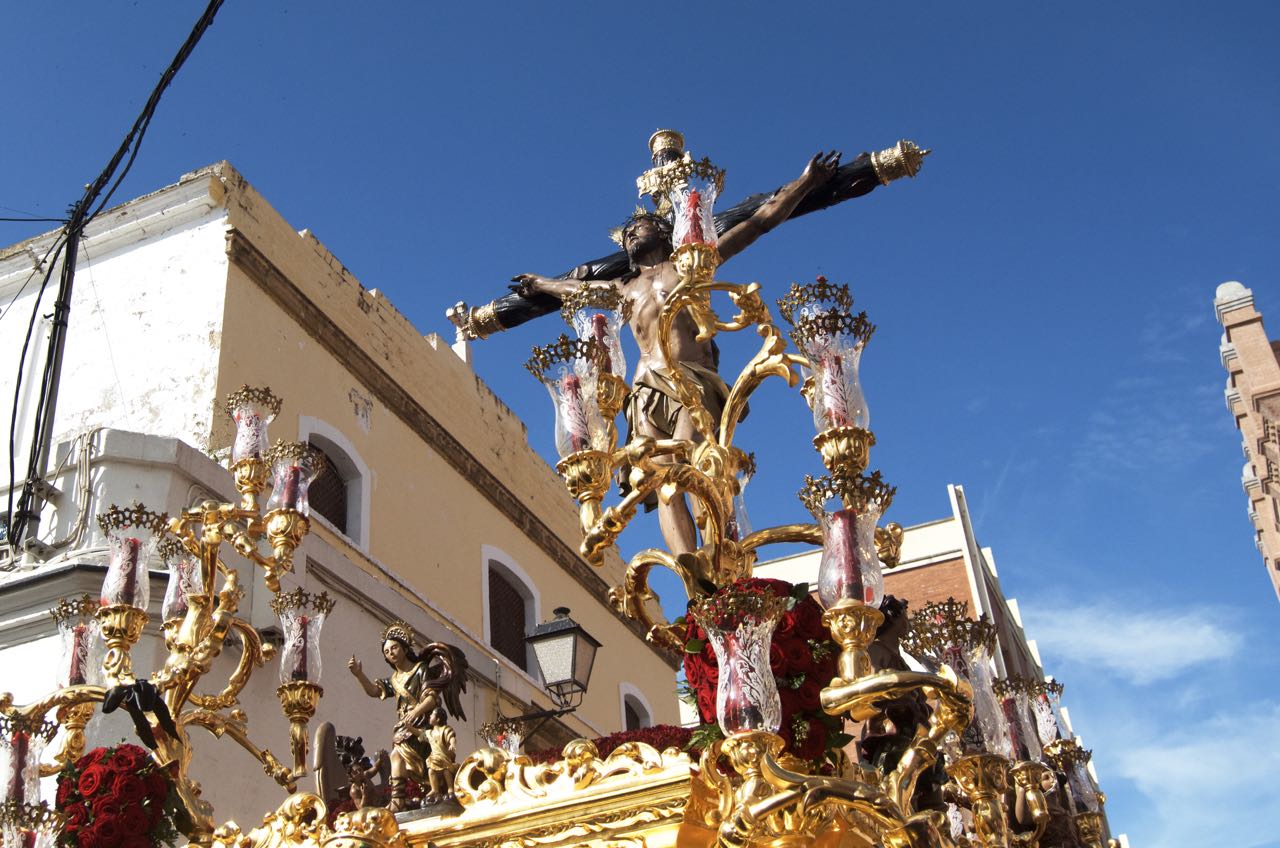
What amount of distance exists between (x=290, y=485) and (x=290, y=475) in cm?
5

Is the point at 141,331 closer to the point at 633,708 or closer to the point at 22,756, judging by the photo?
the point at 22,756

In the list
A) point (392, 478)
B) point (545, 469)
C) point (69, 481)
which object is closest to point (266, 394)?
point (69, 481)

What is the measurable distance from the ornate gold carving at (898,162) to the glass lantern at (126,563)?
3901 millimetres

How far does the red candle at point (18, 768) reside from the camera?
5.31 metres

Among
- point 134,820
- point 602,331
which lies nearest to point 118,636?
point 134,820

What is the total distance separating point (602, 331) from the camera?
5.51 meters

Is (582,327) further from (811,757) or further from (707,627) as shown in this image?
(811,757)

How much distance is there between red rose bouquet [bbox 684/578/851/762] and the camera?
14.3 feet

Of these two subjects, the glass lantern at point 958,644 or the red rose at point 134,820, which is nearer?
the glass lantern at point 958,644

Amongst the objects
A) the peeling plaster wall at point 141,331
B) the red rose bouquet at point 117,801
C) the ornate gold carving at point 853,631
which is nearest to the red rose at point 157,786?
the red rose bouquet at point 117,801

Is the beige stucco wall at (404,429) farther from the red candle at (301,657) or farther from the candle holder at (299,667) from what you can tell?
the red candle at (301,657)

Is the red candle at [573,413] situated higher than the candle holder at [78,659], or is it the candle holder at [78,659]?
the red candle at [573,413]

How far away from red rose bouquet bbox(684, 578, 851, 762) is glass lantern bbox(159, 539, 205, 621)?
2827 mm

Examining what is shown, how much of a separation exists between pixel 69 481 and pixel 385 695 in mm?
4692
